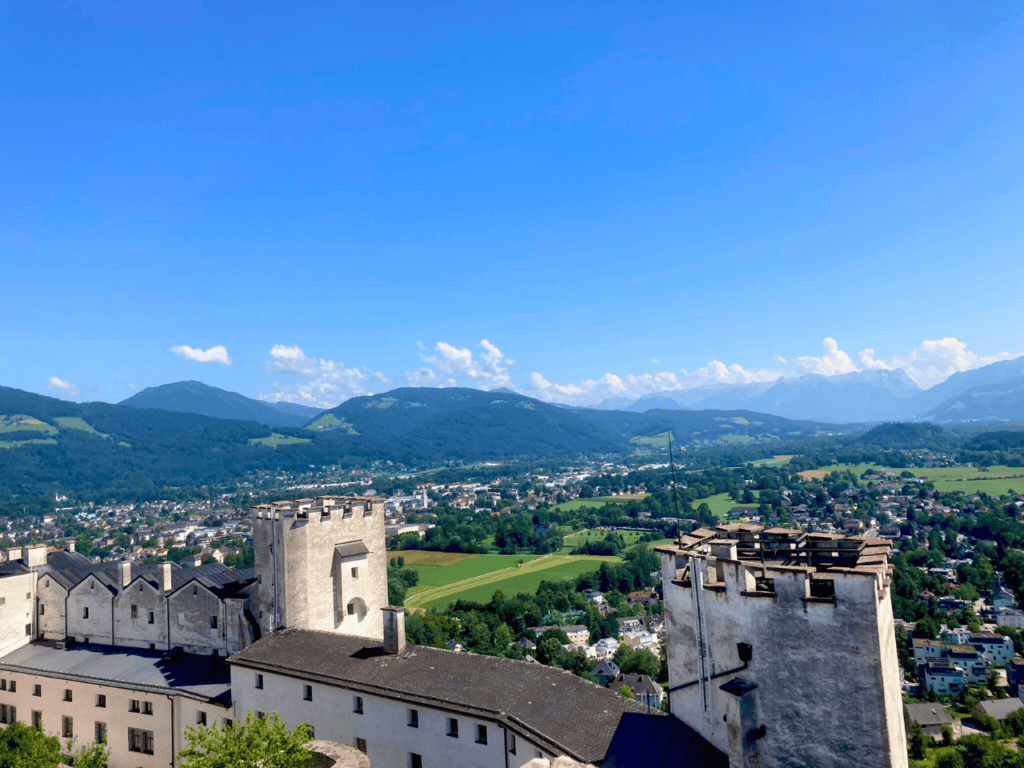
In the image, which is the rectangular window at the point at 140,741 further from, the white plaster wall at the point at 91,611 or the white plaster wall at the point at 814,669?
the white plaster wall at the point at 814,669

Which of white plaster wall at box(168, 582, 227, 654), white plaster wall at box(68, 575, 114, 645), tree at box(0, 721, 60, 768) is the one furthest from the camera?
white plaster wall at box(68, 575, 114, 645)

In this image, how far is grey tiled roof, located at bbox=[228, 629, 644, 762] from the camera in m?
17.2

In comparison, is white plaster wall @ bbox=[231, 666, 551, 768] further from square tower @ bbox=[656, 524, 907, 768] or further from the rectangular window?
the rectangular window

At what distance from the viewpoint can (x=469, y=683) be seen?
19953mm

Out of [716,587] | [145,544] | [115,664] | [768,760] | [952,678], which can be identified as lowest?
[952,678]

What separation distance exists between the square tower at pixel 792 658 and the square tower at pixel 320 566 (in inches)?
662

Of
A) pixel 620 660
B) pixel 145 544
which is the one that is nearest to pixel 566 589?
pixel 620 660

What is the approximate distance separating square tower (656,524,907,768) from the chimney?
1077cm

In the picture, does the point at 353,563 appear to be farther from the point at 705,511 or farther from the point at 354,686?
the point at 705,511

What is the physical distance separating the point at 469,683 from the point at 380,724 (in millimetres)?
3414

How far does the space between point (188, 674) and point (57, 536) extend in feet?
620

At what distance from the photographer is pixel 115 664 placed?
94.9ft

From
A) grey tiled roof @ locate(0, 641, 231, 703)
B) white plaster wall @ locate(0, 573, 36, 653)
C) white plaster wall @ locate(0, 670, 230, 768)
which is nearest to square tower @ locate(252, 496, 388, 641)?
grey tiled roof @ locate(0, 641, 231, 703)

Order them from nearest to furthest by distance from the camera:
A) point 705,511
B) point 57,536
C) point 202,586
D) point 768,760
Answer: point 768,760 → point 202,586 → point 57,536 → point 705,511
